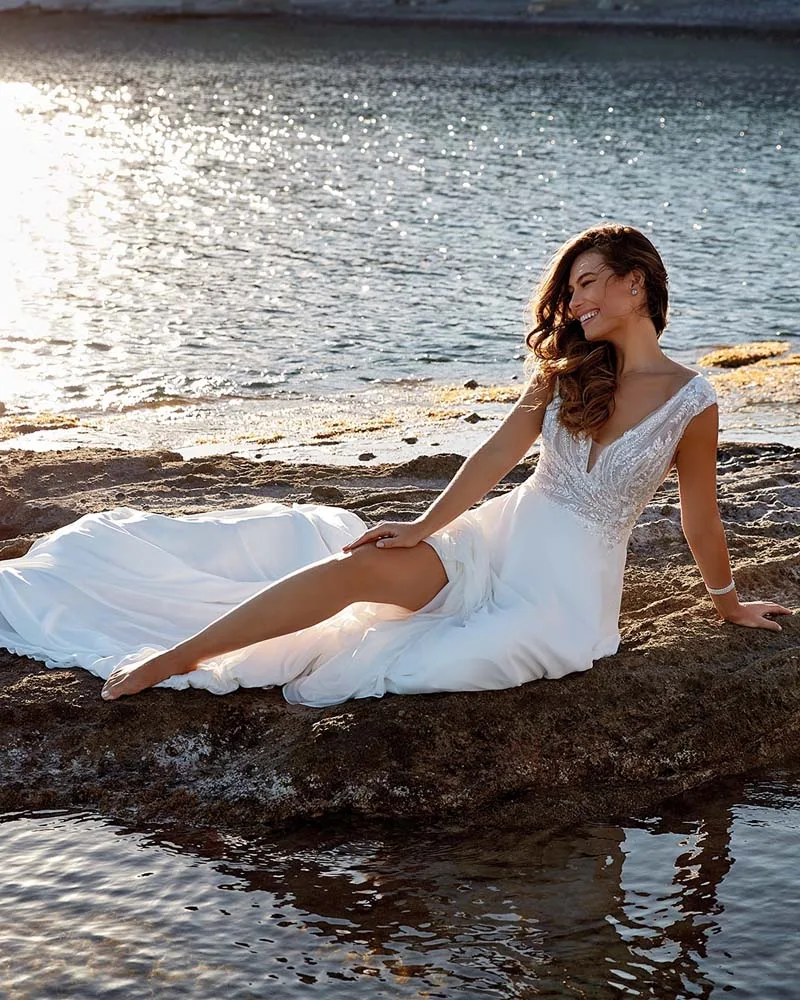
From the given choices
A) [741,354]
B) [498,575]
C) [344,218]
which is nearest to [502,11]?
[344,218]

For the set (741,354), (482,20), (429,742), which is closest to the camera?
(429,742)

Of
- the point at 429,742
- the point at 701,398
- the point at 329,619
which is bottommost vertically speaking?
the point at 429,742

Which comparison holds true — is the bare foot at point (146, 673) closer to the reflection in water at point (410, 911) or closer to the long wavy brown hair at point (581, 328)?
the reflection in water at point (410, 911)

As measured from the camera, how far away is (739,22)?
70500 mm

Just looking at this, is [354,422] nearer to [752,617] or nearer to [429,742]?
[752,617]

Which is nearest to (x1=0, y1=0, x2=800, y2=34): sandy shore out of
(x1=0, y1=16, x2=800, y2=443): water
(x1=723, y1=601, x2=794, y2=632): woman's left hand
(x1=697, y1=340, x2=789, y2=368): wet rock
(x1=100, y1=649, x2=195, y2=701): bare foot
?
(x1=0, y1=16, x2=800, y2=443): water

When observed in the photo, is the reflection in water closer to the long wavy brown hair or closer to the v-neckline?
the v-neckline

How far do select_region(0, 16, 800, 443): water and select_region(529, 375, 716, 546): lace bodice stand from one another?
7.71 meters

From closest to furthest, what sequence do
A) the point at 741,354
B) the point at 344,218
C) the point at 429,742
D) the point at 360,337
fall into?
1. the point at 429,742
2. the point at 741,354
3. the point at 360,337
4. the point at 344,218

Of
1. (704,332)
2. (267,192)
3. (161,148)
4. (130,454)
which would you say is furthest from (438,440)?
(161,148)

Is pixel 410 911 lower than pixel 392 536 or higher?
lower

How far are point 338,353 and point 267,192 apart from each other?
12.7m

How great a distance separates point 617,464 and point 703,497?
357mm

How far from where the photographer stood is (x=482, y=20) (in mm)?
78250
